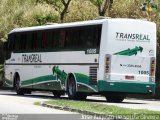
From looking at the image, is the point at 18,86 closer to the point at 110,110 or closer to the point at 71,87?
the point at 71,87

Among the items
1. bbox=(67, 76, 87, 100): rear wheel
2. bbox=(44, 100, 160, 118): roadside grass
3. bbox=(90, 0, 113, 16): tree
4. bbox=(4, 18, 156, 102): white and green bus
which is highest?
bbox=(90, 0, 113, 16): tree

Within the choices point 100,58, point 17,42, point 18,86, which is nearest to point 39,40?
point 17,42

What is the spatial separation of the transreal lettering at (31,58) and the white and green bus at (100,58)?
51 centimetres

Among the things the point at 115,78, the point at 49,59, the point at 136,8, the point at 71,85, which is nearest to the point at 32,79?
the point at 49,59

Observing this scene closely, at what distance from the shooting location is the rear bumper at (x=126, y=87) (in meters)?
27.4

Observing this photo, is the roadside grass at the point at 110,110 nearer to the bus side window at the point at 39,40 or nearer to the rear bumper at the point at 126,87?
the rear bumper at the point at 126,87

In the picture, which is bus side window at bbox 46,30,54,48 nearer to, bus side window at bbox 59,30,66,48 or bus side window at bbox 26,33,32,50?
bus side window at bbox 59,30,66,48

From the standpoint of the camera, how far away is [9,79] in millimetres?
37156

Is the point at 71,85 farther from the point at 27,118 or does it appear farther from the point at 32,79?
the point at 27,118

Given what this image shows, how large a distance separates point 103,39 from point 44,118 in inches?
392

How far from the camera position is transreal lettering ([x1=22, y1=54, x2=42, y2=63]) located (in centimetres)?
3313

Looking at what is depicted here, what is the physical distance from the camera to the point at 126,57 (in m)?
27.7

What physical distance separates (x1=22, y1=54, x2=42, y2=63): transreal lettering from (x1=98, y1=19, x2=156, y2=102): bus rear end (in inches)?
242

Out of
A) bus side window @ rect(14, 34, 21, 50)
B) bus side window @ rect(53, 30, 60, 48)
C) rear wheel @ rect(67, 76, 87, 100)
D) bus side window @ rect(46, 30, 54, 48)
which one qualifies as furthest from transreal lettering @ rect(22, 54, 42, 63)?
rear wheel @ rect(67, 76, 87, 100)
